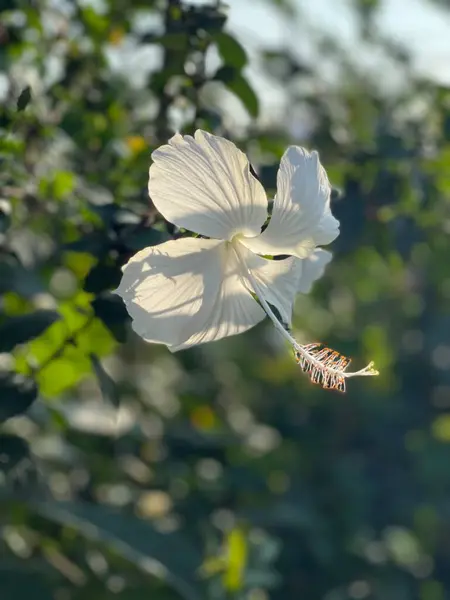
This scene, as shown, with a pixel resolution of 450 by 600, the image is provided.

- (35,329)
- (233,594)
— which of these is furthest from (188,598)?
(35,329)

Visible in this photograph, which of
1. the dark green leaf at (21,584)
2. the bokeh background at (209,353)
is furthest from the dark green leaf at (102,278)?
the dark green leaf at (21,584)

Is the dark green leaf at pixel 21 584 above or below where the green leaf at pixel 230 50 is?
below

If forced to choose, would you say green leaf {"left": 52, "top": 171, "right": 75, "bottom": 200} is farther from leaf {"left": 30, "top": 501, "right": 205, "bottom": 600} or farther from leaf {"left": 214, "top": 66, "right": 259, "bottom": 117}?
leaf {"left": 30, "top": 501, "right": 205, "bottom": 600}

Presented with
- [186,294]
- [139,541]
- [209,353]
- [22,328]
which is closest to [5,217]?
[22,328]

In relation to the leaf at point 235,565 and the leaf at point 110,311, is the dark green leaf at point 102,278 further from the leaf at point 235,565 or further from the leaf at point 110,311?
the leaf at point 235,565

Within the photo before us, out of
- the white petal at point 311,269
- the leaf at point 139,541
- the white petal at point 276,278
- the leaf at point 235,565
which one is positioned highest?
the white petal at point 276,278

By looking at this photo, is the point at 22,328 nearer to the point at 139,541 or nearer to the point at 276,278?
the point at 276,278

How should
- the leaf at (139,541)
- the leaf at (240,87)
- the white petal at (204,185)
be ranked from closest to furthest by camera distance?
the white petal at (204,185) → the leaf at (240,87) → the leaf at (139,541)

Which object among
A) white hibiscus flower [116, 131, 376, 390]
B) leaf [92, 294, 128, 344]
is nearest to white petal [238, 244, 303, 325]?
white hibiscus flower [116, 131, 376, 390]
